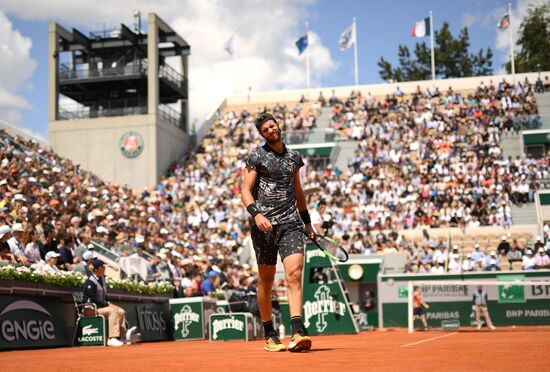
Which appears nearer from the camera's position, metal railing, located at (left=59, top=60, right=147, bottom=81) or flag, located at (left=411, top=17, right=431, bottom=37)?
metal railing, located at (left=59, top=60, right=147, bottom=81)

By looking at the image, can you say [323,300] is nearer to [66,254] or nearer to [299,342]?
[66,254]

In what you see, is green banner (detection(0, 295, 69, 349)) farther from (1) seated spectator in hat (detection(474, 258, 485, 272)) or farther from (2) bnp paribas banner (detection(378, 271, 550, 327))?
(1) seated spectator in hat (detection(474, 258, 485, 272))

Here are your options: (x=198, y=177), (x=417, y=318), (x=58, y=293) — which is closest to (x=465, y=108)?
(x=198, y=177)

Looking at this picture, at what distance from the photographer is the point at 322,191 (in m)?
38.3

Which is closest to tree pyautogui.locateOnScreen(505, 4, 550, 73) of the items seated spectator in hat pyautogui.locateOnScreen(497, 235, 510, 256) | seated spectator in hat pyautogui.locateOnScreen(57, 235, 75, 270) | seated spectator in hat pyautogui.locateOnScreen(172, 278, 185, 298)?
seated spectator in hat pyautogui.locateOnScreen(497, 235, 510, 256)

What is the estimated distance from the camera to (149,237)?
95.8ft

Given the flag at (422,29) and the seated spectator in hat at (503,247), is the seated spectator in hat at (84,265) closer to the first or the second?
the seated spectator in hat at (503,247)

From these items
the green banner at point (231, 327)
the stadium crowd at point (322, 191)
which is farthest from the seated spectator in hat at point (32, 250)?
the green banner at point (231, 327)

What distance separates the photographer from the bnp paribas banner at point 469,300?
23.9 metres

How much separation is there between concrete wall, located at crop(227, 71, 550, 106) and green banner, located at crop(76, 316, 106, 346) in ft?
118

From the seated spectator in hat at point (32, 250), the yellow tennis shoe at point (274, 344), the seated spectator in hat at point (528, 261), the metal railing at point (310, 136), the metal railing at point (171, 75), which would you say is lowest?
the yellow tennis shoe at point (274, 344)

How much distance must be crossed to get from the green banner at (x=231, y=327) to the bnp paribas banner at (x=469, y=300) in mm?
7865

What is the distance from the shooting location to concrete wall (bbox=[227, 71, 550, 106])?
4801 cm

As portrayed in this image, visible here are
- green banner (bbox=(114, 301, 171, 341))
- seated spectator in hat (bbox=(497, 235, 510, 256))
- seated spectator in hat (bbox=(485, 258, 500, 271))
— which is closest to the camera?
green banner (bbox=(114, 301, 171, 341))
